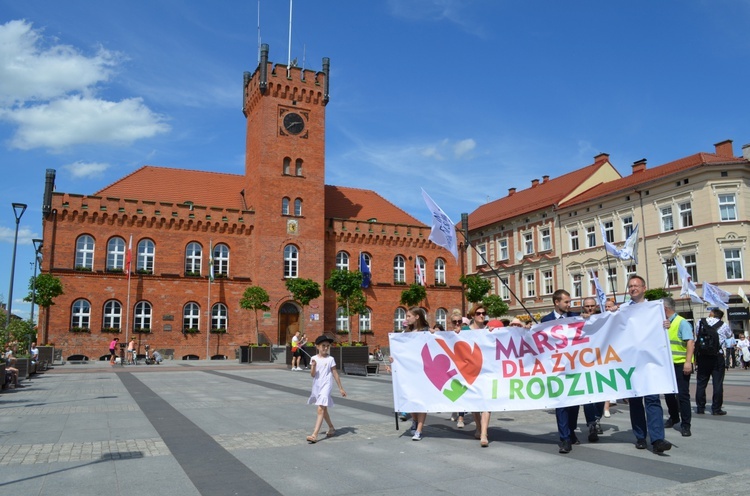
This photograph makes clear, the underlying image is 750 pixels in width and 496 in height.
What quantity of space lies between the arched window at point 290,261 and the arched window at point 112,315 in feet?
36.4

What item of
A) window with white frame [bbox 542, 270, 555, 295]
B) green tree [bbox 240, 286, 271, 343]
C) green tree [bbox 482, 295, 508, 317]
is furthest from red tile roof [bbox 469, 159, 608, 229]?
green tree [bbox 240, 286, 271, 343]

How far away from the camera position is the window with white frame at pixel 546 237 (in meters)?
45.2

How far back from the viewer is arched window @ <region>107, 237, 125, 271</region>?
38219 mm

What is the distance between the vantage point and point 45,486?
5.76 meters

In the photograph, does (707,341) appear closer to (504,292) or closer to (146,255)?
(146,255)

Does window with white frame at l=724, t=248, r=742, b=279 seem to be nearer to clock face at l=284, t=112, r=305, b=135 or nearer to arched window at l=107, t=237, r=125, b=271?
clock face at l=284, t=112, r=305, b=135

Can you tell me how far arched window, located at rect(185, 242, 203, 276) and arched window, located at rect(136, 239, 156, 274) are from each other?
7.21ft

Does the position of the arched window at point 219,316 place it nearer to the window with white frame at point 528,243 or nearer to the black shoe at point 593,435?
the window with white frame at point 528,243

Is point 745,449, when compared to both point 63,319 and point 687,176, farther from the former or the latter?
point 63,319

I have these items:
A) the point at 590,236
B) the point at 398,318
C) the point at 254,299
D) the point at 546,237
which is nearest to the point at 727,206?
→ the point at 590,236

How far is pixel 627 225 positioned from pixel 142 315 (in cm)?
3253

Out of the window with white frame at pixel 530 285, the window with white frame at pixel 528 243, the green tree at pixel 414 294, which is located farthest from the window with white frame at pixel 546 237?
the green tree at pixel 414 294

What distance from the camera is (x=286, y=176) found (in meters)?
42.2

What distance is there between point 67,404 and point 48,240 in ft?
90.6
